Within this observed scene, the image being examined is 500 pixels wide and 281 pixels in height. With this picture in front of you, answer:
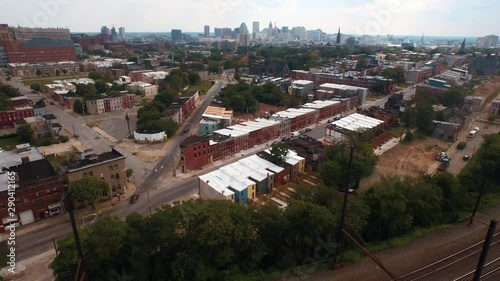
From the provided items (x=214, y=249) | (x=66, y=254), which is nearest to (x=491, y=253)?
(x=214, y=249)

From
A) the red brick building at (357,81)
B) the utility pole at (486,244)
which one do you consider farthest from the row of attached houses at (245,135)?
the utility pole at (486,244)

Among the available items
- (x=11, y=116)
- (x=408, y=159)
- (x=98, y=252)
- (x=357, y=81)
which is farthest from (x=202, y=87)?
(x=98, y=252)

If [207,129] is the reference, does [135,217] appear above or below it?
above

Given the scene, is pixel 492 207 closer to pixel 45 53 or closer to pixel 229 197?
pixel 229 197

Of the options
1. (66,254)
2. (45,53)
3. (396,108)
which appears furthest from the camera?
(45,53)

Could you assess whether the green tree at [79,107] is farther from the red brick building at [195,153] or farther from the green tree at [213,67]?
the green tree at [213,67]
